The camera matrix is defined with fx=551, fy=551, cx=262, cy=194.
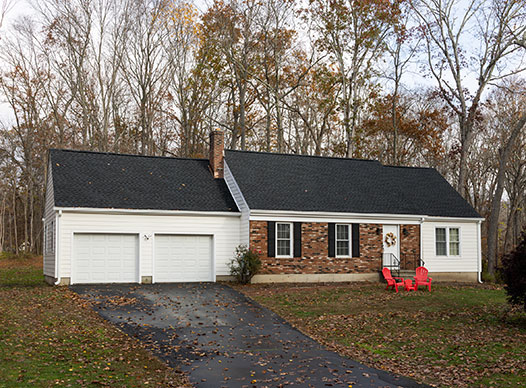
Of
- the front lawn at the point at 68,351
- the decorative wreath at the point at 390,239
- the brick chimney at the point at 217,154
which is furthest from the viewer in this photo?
the brick chimney at the point at 217,154

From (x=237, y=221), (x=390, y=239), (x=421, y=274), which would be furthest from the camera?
(x=390, y=239)

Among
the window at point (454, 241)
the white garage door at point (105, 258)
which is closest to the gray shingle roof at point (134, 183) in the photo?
the white garage door at point (105, 258)

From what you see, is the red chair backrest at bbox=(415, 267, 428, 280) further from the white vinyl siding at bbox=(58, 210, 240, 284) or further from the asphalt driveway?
the white vinyl siding at bbox=(58, 210, 240, 284)

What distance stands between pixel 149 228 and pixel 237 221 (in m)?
3.61

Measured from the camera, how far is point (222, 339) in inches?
491

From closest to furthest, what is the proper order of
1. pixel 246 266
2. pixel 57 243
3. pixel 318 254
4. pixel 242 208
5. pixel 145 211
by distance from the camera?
1. pixel 57 243
2. pixel 145 211
3. pixel 246 266
4. pixel 242 208
5. pixel 318 254

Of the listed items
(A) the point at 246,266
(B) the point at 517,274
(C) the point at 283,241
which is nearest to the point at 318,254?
(C) the point at 283,241

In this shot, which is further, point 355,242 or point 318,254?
point 355,242

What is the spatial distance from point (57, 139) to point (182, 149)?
930cm

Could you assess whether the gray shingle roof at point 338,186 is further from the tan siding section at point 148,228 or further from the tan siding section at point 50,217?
the tan siding section at point 50,217

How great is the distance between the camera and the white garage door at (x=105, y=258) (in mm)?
19922

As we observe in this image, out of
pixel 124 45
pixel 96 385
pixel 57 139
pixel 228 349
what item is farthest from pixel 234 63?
pixel 96 385

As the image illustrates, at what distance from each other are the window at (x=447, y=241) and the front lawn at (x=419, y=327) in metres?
3.69

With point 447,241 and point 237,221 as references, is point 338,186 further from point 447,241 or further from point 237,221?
point 447,241
